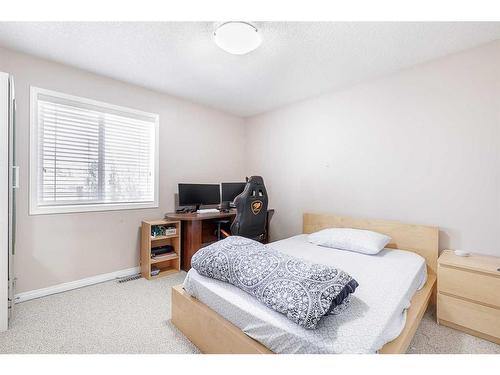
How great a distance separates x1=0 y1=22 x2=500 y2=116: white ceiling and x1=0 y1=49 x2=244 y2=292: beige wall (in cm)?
19

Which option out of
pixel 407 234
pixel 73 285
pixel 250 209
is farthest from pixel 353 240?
pixel 73 285

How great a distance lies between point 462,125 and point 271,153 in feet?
8.00

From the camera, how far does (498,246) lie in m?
2.04

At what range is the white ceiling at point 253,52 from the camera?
1.91 metres

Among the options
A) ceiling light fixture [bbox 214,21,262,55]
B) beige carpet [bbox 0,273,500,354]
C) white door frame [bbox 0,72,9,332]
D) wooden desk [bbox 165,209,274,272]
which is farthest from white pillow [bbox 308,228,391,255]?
white door frame [bbox 0,72,9,332]

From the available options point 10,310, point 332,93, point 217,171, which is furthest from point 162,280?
point 332,93

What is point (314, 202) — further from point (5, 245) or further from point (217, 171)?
point (5, 245)

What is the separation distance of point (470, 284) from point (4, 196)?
12.3 ft

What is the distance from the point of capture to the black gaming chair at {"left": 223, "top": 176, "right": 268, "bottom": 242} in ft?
8.74

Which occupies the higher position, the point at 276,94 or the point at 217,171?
the point at 276,94

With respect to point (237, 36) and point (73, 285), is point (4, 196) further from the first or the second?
point (237, 36)

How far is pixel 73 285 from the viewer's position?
2639 millimetres

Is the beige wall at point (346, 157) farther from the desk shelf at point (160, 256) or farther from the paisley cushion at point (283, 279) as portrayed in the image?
the paisley cushion at point (283, 279)

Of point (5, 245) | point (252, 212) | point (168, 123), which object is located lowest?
point (5, 245)
